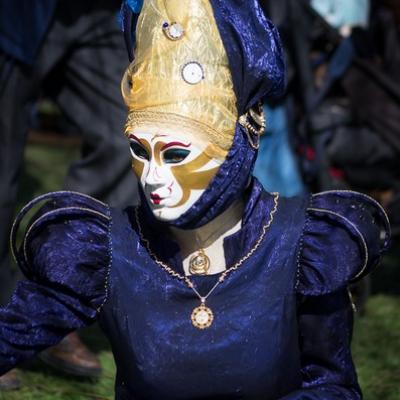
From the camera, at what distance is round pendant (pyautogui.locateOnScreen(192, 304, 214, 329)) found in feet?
7.64

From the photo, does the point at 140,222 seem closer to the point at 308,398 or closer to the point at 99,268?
the point at 99,268

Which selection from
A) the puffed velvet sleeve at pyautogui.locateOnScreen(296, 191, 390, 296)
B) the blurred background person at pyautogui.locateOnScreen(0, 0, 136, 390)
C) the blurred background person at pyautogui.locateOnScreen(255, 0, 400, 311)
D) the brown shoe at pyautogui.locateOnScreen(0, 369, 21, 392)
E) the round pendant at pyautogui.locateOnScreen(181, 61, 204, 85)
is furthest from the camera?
the blurred background person at pyautogui.locateOnScreen(255, 0, 400, 311)

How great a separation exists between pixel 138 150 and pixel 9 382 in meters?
1.39

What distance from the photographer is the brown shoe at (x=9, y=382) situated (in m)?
3.46

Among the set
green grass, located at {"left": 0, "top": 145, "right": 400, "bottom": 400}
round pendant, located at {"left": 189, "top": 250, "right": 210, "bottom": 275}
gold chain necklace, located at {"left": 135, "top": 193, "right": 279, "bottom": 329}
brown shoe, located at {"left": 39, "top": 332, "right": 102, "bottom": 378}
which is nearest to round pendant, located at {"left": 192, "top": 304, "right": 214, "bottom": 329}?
gold chain necklace, located at {"left": 135, "top": 193, "right": 279, "bottom": 329}

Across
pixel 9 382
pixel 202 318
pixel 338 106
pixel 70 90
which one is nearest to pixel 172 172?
pixel 202 318

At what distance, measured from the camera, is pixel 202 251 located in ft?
8.08

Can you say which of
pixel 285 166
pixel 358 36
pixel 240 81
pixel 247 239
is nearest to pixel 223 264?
pixel 247 239

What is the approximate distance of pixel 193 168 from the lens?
7.55ft

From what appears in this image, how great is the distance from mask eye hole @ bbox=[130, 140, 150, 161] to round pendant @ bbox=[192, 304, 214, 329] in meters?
0.33

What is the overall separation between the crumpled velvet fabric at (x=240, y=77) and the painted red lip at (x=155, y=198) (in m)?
0.06

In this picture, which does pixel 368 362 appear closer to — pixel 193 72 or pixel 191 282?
pixel 191 282

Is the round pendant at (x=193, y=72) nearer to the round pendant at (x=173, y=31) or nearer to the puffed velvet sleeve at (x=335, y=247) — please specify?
the round pendant at (x=173, y=31)

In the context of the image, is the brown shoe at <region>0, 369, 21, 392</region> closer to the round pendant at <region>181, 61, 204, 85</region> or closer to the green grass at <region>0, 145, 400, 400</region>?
the green grass at <region>0, 145, 400, 400</region>
